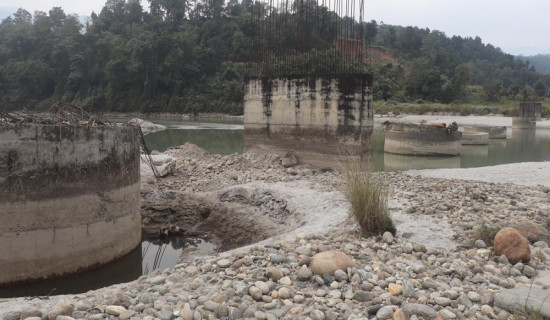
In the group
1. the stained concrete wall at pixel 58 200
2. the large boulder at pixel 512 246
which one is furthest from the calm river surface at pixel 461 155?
the stained concrete wall at pixel 58 200

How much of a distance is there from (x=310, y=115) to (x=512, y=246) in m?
8.50

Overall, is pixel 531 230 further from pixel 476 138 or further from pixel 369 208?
pixel 476 138

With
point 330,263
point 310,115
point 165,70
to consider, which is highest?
point 165,70

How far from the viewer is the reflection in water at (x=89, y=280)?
18.8 feet

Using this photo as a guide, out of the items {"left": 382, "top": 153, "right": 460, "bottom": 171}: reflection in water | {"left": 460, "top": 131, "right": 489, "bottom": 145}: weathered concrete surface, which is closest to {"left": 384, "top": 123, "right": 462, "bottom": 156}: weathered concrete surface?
{"left": 382, "top": 153, "right": 460, "bottom": 171}: reflection in water

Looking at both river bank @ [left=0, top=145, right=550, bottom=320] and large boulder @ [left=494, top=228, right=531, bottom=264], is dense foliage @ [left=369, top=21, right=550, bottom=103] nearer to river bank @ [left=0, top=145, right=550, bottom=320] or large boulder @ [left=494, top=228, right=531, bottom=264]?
river bank @ [left=0, top=145, right=550, bottom=320]

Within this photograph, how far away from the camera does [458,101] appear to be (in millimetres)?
58281

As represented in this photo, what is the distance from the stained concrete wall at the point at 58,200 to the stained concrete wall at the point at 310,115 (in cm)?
685

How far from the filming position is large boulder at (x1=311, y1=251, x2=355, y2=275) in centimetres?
417

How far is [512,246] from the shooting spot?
4652 mm

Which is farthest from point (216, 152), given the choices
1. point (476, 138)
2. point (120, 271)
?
point (476, 138)

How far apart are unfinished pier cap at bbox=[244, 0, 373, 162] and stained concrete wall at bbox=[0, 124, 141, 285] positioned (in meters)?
6.86

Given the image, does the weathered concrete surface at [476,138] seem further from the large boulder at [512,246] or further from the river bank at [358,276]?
the large boulder at [512,246]

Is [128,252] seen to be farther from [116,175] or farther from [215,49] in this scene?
[215,49]
